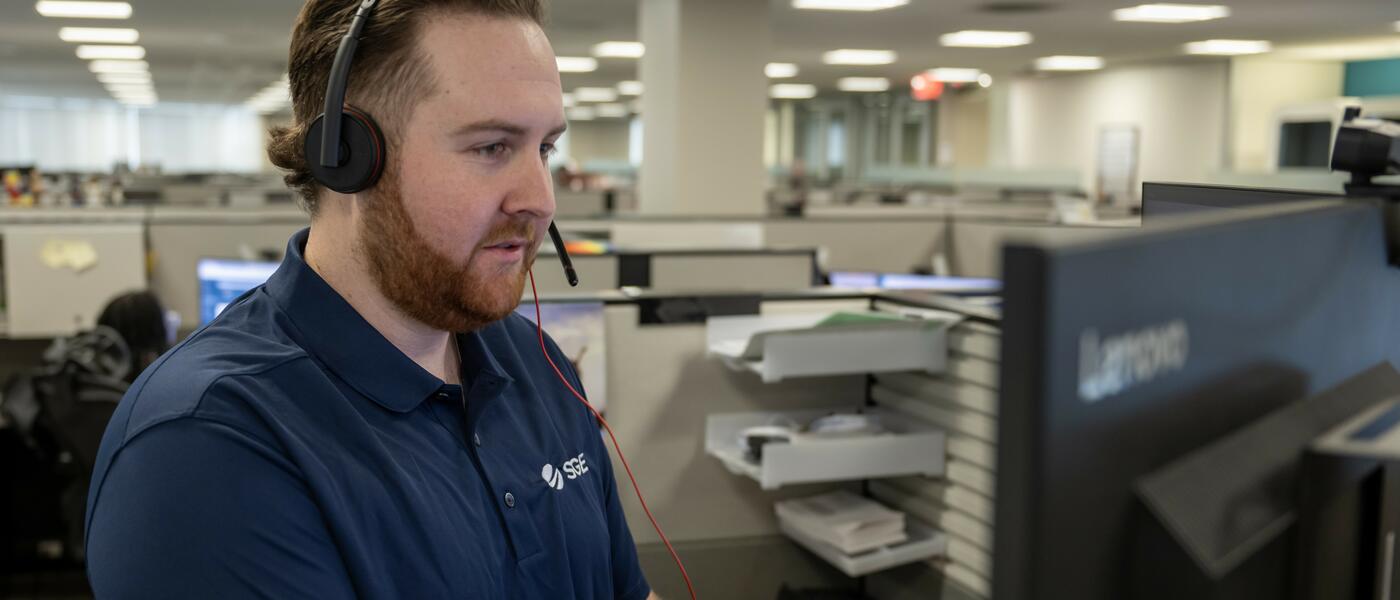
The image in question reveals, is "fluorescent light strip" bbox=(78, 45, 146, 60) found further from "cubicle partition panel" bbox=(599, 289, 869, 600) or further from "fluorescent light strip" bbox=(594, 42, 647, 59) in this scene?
"cubicle partition panel" bbox=(599, 289, 869, 600)

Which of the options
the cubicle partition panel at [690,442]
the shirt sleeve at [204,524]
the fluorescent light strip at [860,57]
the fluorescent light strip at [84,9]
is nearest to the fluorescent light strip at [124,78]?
the fluorescent light strip at [84,9]

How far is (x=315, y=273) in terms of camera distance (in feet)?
3.04

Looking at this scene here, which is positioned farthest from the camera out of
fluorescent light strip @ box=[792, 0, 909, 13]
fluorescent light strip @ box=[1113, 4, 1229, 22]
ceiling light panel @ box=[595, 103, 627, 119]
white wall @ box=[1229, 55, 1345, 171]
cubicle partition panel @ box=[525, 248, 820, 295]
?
ceiling light panel @ box=[595, 103, 627, 119]

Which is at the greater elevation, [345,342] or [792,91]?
[792,91]

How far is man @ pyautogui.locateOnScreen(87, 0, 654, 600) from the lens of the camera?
747mm

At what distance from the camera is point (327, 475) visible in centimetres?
80

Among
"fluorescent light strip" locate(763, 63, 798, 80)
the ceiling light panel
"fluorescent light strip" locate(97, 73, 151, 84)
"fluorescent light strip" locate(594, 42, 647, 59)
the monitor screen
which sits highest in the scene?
the ceiling light panel

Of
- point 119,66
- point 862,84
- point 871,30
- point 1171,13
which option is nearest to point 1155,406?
point 1171,13

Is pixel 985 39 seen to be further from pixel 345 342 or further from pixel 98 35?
pixel 345 342

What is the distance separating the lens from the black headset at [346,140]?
0.88m

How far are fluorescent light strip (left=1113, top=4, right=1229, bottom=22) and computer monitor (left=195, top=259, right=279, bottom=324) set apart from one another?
5.55 meters

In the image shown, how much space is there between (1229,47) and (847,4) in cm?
441

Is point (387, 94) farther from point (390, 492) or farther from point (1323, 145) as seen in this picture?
point (1323, 145)

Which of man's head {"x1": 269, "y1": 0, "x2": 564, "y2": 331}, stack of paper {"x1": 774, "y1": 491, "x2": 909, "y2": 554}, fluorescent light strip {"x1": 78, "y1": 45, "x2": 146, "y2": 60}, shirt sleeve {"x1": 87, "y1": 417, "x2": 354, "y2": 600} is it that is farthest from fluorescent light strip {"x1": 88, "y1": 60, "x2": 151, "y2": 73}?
shirt sleeve {"x1": 87, "y1": 417, "x2": 354, "y2": 600}
